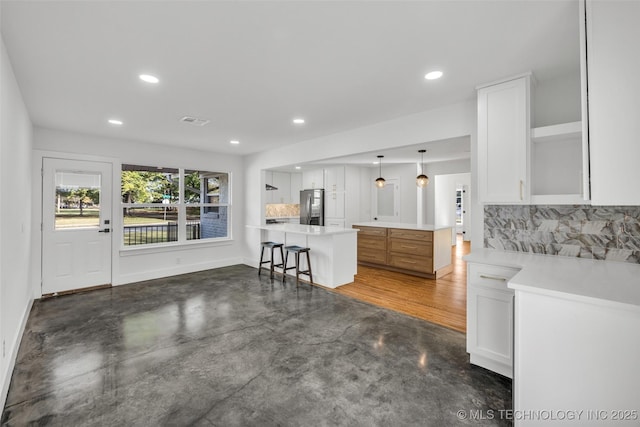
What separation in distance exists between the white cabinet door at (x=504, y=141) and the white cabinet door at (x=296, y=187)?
6.82m

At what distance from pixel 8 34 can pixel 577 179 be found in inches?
175

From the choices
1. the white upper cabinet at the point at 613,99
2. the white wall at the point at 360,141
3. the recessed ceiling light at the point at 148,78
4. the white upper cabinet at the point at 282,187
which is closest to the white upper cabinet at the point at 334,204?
the white upper cabinet at the point at 282,187

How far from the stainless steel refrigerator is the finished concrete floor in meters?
4.66

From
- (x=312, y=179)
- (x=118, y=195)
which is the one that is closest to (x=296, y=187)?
(x=312, y=179)

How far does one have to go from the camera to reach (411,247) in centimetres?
542

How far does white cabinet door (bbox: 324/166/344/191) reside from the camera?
811 cm

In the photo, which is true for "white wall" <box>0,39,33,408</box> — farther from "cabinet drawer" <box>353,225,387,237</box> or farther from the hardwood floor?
"cabinet drawer" <box>353,225,387,237</box>

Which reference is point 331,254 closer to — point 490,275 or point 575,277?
point 490,275

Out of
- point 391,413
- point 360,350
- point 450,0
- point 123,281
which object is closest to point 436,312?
point 360,350

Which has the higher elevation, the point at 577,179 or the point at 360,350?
the point at 577,179

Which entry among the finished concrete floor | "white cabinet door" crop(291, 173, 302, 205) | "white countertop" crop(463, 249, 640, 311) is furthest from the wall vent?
"white cabinet door" crop(291, 173, 302, 205)

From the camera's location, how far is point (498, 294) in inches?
88.4

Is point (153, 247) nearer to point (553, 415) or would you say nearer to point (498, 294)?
point (498, 294)

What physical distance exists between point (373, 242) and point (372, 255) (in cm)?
28
